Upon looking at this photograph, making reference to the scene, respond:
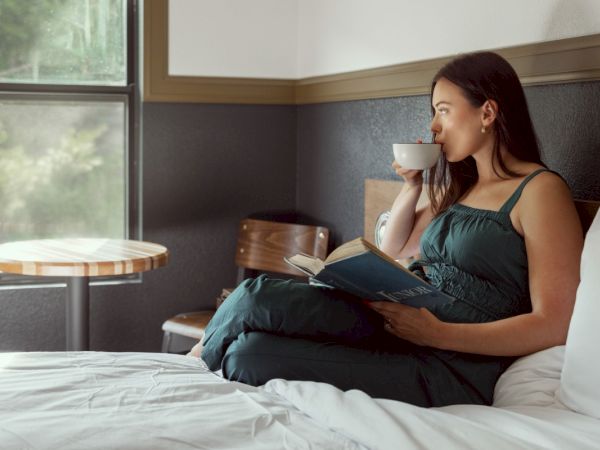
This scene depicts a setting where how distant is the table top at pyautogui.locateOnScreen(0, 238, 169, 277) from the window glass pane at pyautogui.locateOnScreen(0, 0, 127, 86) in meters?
0.78

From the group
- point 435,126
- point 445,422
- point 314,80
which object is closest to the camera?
point 445,422

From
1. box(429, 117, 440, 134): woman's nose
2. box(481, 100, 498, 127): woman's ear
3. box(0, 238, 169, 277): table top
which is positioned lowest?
box(0, 238, 169, 277): table top

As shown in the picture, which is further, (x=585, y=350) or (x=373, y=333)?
(x=373, y=333)

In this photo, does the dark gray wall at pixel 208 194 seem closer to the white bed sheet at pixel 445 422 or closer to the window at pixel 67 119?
the window at pixel 67 119

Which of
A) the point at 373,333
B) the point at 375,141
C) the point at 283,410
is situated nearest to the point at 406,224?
the point at 373,333

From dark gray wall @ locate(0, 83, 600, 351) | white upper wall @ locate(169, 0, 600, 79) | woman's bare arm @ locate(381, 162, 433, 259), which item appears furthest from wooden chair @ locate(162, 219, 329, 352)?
woman's bare arm @ locate(381, 162, 433, 259)

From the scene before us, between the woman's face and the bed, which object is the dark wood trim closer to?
the woman's face

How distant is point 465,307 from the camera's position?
2053mm

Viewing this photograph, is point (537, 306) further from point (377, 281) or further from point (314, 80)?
point (314, 80)

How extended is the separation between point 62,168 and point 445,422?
269cm

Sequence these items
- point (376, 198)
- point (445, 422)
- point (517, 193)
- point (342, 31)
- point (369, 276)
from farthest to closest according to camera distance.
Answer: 1. point (342, 31)
2. point (376, 198)
3. point (517, 193)
4. point (369, 276)
5. point (445, 422)

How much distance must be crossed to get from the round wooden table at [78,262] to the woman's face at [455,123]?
4.20ft

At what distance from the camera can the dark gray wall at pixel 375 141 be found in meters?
2.22

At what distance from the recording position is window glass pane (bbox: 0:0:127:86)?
3594 millimetres
